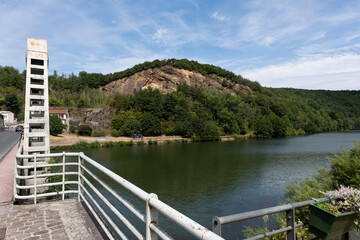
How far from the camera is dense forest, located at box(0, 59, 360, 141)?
5681 cm

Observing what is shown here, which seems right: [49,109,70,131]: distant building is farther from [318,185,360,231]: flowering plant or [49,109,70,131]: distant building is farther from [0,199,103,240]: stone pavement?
[318,185,360,231]: flowering plant

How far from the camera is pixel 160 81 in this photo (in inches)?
3841

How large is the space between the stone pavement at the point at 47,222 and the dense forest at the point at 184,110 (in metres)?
49.6

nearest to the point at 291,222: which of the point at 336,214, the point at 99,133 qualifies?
the point at 336,214

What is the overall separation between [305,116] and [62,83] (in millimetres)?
90126

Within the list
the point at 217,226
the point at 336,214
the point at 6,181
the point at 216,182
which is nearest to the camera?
the point at 217,226

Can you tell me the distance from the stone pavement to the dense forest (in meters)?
49.6

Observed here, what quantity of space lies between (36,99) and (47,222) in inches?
152

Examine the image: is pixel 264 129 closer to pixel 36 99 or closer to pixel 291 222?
pixel 36 99

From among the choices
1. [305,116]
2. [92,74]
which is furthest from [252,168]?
[92,74]

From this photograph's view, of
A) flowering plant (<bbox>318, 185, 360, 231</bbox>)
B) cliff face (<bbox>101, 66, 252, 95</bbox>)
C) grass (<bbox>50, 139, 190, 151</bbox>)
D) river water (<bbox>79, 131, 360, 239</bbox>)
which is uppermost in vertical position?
Answer: cliff face (<bbox>101, 66, 252, 95</bbox>)

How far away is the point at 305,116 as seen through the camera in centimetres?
8462

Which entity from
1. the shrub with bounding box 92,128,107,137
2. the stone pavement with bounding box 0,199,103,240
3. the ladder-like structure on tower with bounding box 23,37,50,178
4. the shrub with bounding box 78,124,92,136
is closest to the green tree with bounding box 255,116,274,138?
the shrub with bounding box 92,128,107,137

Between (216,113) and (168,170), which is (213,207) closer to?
(168,170)
